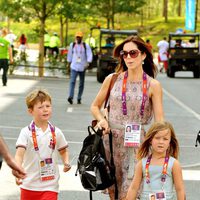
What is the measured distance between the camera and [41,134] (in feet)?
21.9

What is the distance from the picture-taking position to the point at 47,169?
6586 millimetres

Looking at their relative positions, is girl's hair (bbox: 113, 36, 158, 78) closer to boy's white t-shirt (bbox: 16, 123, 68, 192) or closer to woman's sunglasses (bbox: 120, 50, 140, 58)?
woman's sunglasses (bbox: 120, 50, 140, 58)

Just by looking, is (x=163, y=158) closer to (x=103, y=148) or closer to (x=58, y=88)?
(x=103, y=148)

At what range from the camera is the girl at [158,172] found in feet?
20.1

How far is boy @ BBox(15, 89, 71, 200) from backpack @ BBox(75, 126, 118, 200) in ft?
0.74

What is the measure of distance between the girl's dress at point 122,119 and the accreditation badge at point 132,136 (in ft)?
0.15

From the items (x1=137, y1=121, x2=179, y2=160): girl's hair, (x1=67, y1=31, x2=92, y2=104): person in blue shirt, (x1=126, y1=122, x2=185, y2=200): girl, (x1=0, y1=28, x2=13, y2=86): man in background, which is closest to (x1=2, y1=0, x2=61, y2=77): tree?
(x1=0, y1=28, x2=13, y2=86): man in background

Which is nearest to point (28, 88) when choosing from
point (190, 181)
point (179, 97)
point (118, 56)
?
point (179, 97)

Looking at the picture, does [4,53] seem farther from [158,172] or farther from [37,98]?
[158,172]

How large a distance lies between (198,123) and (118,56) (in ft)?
34.5

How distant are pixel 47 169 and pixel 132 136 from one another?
31.3 inches

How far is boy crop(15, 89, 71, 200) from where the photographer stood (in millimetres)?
6574

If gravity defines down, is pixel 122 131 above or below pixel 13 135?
above

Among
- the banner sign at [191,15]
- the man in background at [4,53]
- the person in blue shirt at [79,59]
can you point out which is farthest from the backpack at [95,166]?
the banner sign at [191,15]
